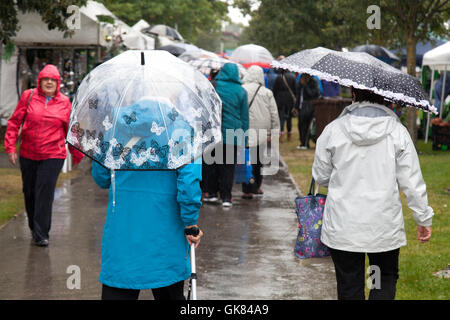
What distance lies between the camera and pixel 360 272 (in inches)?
175

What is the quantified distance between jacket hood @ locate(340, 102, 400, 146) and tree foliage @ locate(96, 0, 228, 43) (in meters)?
31.0

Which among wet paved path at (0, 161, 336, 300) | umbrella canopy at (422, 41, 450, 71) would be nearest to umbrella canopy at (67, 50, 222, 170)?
wet paved path at (0, 161, 336, 300)

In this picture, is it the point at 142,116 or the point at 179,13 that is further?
the point at 179,13

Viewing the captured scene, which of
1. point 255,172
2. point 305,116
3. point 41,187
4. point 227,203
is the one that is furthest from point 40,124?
point 305,116

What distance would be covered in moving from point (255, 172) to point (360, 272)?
6.59 metres

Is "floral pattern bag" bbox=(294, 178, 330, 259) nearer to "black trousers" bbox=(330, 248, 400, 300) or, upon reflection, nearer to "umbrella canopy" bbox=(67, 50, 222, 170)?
"black trousers" bbox=(330, 248, 400, 300)

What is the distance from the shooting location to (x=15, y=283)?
6215 millimetres

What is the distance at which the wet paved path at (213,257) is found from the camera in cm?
609

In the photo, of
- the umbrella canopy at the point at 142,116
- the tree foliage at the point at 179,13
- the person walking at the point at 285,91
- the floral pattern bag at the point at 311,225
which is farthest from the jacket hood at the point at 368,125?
the tree foliage at the point at 179,13

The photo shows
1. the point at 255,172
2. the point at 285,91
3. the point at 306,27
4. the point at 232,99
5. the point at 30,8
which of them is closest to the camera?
the point at 232,99

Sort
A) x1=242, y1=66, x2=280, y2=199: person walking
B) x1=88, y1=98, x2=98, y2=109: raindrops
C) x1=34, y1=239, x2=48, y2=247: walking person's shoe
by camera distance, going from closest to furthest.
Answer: x1=88, y1=98, x2=98, y2=109: raindrops
x1=34, y1=239, x2=48, y2=247: walking person's shoe
x1=242, y1=66, x2=280, y2=199: person walking

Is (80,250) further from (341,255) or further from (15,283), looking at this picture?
(341,255)

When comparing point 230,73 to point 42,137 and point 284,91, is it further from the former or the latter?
point 284,91

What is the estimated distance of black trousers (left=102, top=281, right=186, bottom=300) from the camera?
12.9 feet
